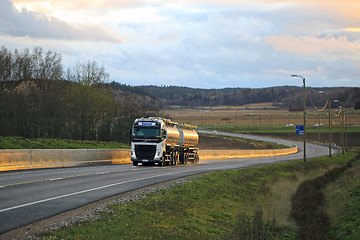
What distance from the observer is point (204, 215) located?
58.6ft

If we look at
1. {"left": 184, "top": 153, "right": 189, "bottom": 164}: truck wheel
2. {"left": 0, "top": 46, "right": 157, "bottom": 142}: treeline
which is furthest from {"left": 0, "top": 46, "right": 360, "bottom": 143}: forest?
{"left": 184, "top": 153, "right": 189, "bottom": 164}: truck wheel

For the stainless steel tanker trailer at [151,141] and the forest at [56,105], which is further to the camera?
the forest at [56,105]

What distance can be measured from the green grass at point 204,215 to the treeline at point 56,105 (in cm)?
3766

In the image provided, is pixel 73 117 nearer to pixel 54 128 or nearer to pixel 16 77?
pixel 54 128

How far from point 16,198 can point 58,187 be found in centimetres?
368

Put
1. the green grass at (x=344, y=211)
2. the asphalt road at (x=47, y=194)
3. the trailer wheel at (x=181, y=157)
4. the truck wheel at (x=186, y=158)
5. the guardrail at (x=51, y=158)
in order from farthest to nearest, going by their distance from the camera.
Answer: the truck wheel at (x=186, y=158), the trailer wheel at (x=181, y=157), the guardrail at (x=51, y=158), the green grass at (x=344, y=211), the asphalt road at (x=47, y=194)

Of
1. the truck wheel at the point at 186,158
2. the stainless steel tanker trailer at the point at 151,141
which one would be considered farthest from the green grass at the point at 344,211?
the truck wheel at the point at 186,158

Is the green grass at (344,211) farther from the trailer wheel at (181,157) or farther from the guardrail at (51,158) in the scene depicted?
the guardrail at (51,158)

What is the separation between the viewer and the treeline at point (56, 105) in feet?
221

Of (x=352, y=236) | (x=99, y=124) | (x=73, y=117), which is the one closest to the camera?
(x=352, y=236)

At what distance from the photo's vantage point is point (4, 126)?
59.7 m

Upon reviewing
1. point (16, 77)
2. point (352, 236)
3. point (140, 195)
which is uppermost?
point (16, 77)

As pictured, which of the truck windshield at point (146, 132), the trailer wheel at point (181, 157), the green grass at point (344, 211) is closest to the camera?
the green grass at point (344, 211)

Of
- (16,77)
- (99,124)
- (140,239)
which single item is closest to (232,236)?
(140,239)
